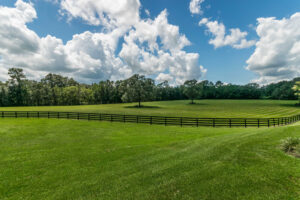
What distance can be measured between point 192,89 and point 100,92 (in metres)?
55.1

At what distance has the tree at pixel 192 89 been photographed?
66.5 m

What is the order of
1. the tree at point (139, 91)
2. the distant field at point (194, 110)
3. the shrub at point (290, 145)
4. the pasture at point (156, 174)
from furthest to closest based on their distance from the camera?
1. the tree at point (139, 91)
2. the distant field at point (194, 110)
3. the shrub at point (290, 145)
4. the pasture at point (156, 174)

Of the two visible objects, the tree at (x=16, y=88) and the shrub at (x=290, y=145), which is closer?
the shrub at (x=290, y=145)

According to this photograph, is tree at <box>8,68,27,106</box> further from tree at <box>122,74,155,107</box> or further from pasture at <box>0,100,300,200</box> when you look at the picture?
pasture at <box>0,100,300,200</box>

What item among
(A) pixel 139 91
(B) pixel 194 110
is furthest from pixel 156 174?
(A) pixel 139 91

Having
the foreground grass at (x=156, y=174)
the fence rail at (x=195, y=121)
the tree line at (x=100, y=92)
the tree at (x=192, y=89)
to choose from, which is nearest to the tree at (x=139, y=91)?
the tree line at (x=100, y=92)

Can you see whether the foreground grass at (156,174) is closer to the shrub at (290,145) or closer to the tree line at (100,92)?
the shrub at (290,145)

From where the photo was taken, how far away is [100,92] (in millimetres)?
84688

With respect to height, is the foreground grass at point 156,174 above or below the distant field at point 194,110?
above

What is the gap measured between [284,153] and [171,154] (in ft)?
16.2

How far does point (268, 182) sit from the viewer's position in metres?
4.13

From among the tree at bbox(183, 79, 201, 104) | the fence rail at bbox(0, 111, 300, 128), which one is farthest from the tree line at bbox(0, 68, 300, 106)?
the fence rail at bbox(0, 111, 300, 128)

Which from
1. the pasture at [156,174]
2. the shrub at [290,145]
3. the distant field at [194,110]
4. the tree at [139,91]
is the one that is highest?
the tree at [139,91]

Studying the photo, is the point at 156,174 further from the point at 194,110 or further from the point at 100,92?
the point at 100,92
